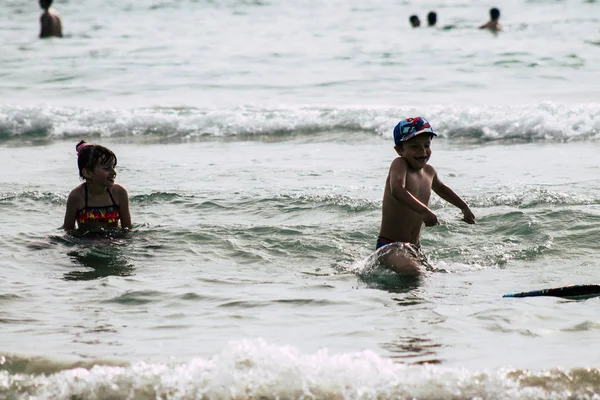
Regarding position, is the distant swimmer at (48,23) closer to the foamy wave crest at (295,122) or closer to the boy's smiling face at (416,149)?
the foamy wave crest at (295,122)

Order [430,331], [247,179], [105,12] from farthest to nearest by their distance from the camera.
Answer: [105,12] → [247,179] → [430,331]

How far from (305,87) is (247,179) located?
7847 millimetres

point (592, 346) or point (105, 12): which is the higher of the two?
point (105, 12)

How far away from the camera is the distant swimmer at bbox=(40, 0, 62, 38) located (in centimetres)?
2458

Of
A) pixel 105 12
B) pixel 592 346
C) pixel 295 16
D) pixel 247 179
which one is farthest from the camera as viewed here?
pixel 105 12

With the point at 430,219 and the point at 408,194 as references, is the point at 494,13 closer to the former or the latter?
the point at 408,194

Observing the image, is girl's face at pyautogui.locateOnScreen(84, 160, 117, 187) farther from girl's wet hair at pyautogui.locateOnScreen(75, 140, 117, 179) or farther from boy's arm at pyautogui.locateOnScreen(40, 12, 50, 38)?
boy's arm at pyautogui.locateOnScreen(40, 12, 50, 38)

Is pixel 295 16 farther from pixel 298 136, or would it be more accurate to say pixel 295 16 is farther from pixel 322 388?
pixel 322 388

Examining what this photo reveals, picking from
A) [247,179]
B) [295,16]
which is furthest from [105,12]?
[247,179]

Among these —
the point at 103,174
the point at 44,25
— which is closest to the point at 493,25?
the point at 44,25

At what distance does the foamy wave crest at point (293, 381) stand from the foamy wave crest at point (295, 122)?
9.63 metres

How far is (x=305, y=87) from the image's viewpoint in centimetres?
1819

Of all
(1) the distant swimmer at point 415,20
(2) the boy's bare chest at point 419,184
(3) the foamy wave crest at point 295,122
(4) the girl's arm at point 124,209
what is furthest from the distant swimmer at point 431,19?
(2) the boy's bare chest at point 419,184

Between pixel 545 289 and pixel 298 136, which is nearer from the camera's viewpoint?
pixel 545 289
